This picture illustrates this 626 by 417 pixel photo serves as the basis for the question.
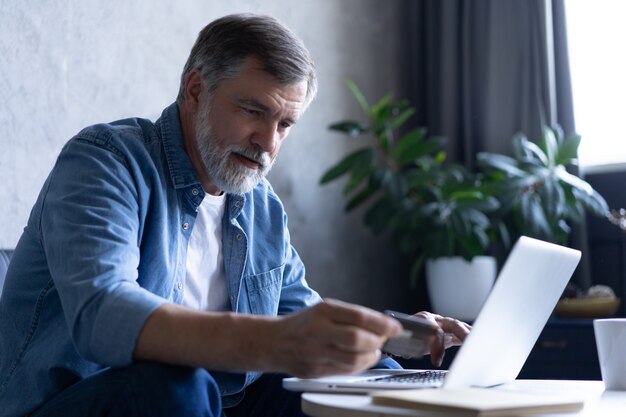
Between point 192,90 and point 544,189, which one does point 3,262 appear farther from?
point 544,189

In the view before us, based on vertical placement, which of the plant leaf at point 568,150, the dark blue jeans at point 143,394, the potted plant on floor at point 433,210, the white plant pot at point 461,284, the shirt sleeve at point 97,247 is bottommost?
the white plant pot at point 461,284

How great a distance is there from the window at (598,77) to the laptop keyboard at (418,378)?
7.35 feet

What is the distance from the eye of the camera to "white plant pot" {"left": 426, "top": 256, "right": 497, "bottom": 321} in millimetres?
3150

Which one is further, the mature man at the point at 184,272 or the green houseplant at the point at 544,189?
the green houseplant at the point at 544,189

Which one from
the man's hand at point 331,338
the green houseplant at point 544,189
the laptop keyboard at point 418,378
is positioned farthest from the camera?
the green houseplant at point 544,189

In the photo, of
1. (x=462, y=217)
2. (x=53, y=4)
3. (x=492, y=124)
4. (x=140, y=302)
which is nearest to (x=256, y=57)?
(x=140, y=302)

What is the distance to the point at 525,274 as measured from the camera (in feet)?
3.94

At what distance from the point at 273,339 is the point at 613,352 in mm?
646

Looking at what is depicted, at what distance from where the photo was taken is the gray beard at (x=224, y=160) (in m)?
1.58

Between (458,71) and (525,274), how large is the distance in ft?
8.48

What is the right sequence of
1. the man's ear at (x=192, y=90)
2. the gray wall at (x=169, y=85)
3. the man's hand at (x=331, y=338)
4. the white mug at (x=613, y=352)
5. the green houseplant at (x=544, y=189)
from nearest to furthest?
the man's hand at (x=331, y=338) < the white mug at (x=613, y=352) < the man's ear at (x=192, y=90) < the gray wall at (x=169, y=85) < the green houseplant at (x=544, y=189)

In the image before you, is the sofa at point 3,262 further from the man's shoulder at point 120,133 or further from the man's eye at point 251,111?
the man's eye at point 251,111

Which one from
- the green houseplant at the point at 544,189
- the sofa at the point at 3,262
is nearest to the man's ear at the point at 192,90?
the sofa at the point at 3,262

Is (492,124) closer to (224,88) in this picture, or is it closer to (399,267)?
(399,267)
